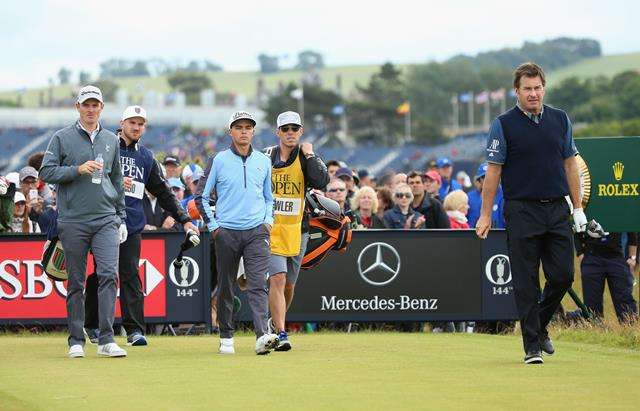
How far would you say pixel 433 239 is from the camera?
17188 millimetres

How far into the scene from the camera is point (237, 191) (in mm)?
12922

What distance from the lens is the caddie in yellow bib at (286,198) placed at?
13344mm

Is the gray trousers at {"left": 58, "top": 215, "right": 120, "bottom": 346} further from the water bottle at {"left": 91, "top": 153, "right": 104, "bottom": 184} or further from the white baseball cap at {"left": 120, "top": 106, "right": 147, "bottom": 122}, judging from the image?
the white baseball cap at {"left": 120, "top": 106, "right": 147, "bottom": 122}

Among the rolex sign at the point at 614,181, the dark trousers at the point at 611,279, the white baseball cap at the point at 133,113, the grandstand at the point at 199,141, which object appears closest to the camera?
the white baseball cap at the point at 133,113

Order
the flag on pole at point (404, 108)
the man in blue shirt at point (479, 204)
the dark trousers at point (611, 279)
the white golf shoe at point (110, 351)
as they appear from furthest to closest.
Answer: the flag on pole at point (404, 108) → the man in blue shirt at point (479, 204) → the dark trousers at point (611, 279) → the white golf shoe at point (110, 351)

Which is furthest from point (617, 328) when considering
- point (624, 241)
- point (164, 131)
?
point (164, 131)

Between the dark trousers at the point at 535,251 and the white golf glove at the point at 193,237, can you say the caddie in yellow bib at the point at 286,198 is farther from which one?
the dark trousers at the point at 535,251

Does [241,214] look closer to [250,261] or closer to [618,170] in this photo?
[250,261]

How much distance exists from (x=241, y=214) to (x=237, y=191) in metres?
0.20

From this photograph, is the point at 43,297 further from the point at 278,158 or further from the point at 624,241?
the point at 624,241

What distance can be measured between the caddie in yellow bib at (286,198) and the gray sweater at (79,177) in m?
1.53

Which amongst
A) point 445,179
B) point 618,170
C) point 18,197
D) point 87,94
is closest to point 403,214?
point 618,170

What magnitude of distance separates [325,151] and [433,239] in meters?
109

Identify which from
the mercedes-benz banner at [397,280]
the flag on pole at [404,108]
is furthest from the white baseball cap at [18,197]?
the flag on pole at [404,108]
